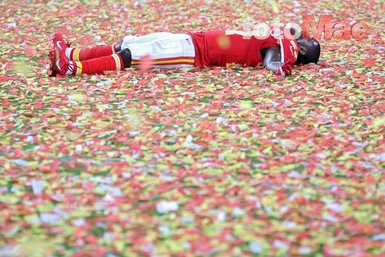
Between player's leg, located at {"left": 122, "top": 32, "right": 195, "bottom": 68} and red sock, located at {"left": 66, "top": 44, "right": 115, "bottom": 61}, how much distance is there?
0.18 m

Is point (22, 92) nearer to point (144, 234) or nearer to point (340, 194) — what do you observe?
point (144, 234)

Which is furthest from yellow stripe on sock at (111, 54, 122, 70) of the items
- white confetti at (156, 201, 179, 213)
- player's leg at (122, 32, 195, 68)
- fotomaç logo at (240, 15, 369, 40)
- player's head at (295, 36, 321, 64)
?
white confetti at (156, 201, 179, 213)

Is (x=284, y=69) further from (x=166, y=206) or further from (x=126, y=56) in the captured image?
(x=166, y=206)

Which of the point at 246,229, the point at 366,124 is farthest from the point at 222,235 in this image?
the point at 366,124

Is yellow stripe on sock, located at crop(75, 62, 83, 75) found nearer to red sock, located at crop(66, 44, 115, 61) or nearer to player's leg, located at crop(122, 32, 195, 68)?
red sock, located at crop(66, 44, 115, 61)

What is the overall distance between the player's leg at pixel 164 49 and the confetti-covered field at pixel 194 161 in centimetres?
16

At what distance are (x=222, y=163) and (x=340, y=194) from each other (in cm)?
78

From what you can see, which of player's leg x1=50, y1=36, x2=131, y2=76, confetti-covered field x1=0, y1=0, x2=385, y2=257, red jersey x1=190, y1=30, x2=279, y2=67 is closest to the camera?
confetti-covered field x1=0, y1=0, x2=385, y2=257

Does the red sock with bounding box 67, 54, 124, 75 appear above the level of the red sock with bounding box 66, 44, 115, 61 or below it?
below

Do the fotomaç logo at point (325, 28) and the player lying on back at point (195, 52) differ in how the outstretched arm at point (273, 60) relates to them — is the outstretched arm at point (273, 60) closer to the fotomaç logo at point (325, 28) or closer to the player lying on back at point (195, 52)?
the player lying on back at point (195, 52)

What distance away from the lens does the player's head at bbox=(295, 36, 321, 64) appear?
6.05 metres

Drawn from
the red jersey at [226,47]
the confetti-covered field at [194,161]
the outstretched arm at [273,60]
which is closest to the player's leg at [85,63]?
the confetti-covered field at [194,161]

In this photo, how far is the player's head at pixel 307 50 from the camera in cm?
605

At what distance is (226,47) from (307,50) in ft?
2.82
